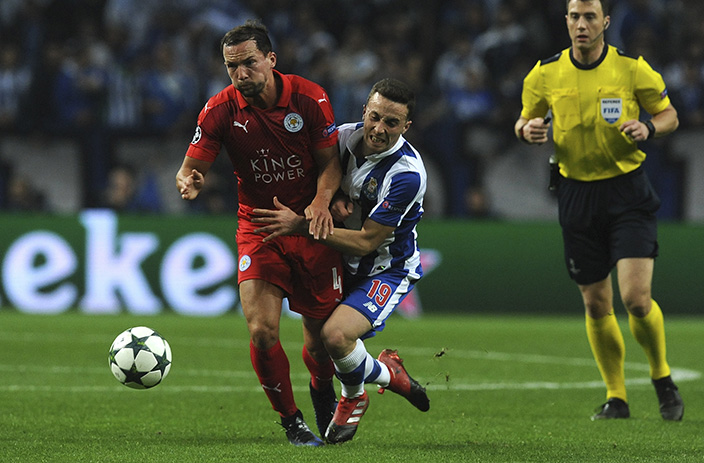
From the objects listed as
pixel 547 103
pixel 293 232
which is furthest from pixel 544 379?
pixel 293 232

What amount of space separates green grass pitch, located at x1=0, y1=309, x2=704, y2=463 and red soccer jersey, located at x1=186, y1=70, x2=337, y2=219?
130 cm

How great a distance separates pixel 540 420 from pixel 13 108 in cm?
1198

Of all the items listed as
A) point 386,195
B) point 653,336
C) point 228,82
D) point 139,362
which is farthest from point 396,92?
point 228,82

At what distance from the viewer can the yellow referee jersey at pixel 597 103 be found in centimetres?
668

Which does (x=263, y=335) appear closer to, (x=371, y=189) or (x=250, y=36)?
(x=371, y=189)

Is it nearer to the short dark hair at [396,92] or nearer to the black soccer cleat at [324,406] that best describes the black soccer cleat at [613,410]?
the black soccer cleat at [324,406]

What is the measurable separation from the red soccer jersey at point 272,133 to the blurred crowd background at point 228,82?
997 centimetres

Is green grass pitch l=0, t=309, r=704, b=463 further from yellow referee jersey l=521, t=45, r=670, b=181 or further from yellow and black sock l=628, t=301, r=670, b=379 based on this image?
yellow referee jersey l=521, t=45, r=670, b=181

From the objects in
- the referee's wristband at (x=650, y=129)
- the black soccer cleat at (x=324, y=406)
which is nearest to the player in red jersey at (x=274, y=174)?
the black soccer cleat at (x=324, y=406)

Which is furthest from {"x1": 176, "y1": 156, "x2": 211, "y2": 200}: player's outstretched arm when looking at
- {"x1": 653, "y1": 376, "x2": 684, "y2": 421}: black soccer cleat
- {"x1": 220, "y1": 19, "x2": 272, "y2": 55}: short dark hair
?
{"x1": 653, "y1": 376, "x2": 684, "y2": 421}: black soccer cleat

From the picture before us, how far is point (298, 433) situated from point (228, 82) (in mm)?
10875

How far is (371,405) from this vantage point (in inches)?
285

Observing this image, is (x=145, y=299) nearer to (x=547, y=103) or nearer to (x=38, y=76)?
(x=38, y=76)

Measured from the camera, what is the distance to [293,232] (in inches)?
215
